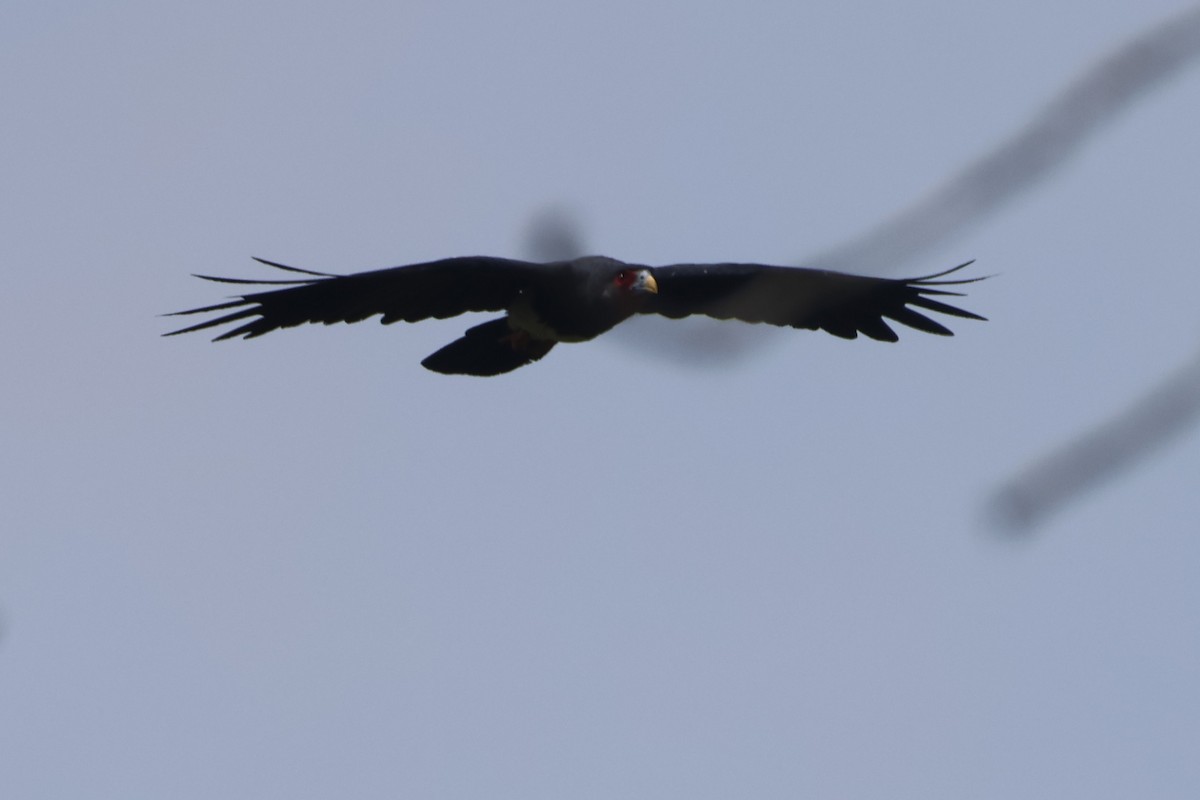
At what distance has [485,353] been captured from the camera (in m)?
11.0

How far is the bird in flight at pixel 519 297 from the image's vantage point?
10336 millimetres

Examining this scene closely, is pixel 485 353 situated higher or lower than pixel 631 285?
lower

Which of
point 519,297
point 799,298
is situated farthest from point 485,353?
point 799,298

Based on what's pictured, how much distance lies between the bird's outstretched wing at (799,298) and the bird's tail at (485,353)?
0.88 m

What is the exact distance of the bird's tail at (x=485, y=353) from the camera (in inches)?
432

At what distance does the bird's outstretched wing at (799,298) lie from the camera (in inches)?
444

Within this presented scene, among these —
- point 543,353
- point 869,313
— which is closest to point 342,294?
point 543,353

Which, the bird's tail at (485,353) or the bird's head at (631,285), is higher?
the bird's head at (631,285)

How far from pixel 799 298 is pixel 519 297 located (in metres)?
2.09

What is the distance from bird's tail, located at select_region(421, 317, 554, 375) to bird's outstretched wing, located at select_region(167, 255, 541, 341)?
0.32 m

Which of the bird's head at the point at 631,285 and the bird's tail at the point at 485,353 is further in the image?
the bird's tail at the point at 485,353

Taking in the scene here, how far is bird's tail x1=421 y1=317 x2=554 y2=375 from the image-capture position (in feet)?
36.0

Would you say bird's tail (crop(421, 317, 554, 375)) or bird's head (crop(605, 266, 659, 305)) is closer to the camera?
bird's head (crop(605, 266, 659, 305))

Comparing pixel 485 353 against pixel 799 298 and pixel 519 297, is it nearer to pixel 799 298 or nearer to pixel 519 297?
pixel 519 297
